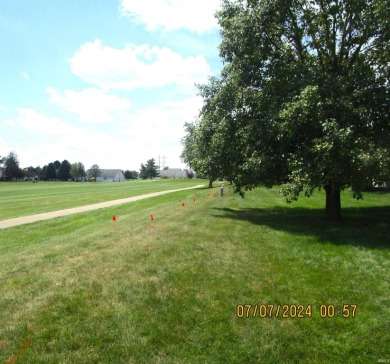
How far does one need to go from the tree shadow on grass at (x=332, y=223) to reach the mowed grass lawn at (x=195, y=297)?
111 mm

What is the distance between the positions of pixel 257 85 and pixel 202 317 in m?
10.5

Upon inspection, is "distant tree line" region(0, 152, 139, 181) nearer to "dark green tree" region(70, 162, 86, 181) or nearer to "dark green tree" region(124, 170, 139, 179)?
"dark green tree" region(70, 162, 86, 181)

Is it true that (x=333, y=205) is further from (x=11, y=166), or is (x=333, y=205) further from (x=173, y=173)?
(x=173, y=173)

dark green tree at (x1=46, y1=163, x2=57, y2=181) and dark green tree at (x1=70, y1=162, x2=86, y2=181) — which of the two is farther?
dark green tree at (x1=70, y1=162, x2=86, y2=181)

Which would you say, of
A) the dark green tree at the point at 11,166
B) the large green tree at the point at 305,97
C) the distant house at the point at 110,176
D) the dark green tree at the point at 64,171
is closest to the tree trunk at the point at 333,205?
the large green tree at the point at 305,97

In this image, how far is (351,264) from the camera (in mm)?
7160

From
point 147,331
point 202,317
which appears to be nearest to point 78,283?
point 147,331

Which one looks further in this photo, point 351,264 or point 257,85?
point 257,85

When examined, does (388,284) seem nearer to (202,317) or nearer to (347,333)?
(347,333)

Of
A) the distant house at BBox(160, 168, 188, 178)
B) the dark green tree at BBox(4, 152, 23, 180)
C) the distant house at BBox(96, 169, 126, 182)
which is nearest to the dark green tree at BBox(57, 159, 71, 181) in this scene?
the dark green tree at BBox(4, 152, 23, 180)

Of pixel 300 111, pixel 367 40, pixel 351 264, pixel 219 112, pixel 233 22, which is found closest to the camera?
Answer: pixel 351 264

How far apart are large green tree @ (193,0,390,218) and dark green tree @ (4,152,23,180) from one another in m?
111

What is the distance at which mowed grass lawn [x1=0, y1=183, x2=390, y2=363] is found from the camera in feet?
14.1

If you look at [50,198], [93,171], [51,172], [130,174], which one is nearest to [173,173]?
[130,174]
